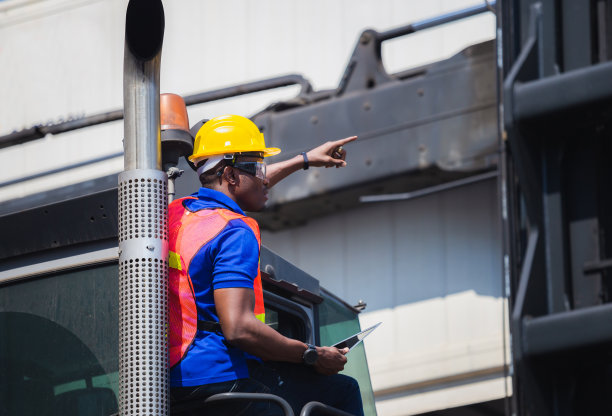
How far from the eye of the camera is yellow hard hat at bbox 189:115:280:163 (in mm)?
5219

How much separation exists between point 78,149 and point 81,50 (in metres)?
1.15

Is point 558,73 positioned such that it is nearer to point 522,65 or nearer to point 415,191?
point 522,65

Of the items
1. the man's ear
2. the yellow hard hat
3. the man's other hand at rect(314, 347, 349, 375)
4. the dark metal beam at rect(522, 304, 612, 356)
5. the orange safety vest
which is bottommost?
the dark metal beam at rect(522, 304, 612, 356)

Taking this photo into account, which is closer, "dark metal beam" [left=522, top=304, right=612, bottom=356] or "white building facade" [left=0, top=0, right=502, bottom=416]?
"dark metal beam" [left=522, top=304, right=612, bottom=356]

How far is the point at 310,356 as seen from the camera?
4906 millimetres

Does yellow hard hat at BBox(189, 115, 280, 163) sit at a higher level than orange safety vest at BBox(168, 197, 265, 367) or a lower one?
higher

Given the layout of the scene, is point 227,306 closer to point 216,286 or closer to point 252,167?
point 216,286

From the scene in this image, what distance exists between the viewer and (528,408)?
4.12 m

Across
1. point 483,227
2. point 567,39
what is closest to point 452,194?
point 483,227

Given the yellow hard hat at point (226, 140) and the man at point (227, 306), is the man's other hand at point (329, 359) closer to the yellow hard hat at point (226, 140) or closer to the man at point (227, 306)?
the man at point (227, 306)

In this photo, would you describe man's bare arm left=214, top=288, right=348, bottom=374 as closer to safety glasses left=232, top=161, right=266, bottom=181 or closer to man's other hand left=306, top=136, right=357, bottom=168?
safety glasses left=232, top=161, right=266, bottom=181

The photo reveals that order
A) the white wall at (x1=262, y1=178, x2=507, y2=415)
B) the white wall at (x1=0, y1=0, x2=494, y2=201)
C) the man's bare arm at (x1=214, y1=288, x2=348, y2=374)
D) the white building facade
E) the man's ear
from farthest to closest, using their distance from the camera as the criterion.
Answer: the white wall at (x1=0, y1=0, x2=494, y2=201) < the white building facade < the white wall at (x1=262, y1=178, x2=507, y2=415) < the man's ear < the man's bare arm at (x1=214, y1=288, x2=348, y2=374)

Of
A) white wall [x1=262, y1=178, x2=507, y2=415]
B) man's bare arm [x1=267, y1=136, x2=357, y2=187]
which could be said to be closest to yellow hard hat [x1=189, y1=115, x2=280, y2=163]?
man's bare arm [x1=267, y1=136, x2=357, y2=187]

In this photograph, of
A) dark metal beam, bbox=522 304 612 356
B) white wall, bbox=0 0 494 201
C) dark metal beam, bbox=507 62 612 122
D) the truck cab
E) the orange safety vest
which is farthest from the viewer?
white wall, bbox=0 0 494 201
